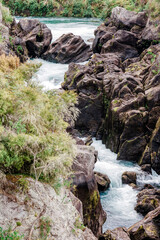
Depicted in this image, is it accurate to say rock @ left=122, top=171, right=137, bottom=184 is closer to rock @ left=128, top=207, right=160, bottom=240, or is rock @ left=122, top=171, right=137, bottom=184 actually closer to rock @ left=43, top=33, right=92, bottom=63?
rock @ left=128, top=207, right=160, bottom=240

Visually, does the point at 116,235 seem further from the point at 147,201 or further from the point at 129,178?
the point at 129,178

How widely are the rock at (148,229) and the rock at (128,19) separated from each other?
2348 cm

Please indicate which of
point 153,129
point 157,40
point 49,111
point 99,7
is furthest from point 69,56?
point 99,7

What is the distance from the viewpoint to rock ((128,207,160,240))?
10062 mm

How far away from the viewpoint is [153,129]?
17.1m

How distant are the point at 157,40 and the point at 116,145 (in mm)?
13212

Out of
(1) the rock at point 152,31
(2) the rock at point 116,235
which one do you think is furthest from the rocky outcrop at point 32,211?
(1) the rock at point 152,31

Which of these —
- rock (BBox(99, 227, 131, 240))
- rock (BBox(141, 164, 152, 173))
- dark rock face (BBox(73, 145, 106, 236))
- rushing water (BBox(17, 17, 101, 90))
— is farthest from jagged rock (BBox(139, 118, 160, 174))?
rushing water (BBox(17, 17, 101, 90))

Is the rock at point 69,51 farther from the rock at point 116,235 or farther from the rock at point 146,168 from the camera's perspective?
the rock at point 116,235

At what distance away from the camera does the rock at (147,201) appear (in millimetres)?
12852

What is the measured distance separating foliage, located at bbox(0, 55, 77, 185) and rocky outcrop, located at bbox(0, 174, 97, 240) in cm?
34

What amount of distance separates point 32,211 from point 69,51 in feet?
86.4

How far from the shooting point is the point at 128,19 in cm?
2936

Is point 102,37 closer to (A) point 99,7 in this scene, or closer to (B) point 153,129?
(B) point 153,129
